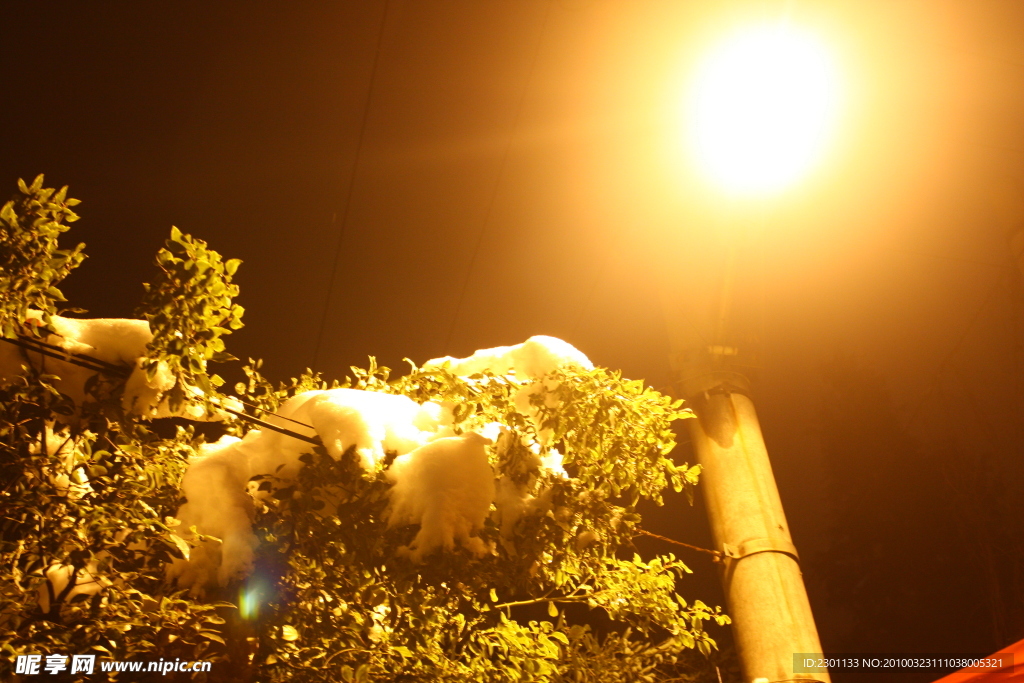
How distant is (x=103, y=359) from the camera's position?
9.02ft

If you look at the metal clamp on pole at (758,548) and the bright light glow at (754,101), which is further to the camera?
the bright light glow at (754,101)

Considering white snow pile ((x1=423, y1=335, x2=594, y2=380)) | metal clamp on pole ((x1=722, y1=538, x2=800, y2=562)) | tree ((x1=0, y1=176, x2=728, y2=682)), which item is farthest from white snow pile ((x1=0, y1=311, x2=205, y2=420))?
metal clamp on pole ((x1=722, y1=538, x2=800, y2=562))

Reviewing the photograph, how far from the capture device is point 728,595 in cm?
375

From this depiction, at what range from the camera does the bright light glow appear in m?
4.49

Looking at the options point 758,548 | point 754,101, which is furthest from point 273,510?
point 754,101

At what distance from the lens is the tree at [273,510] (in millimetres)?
2533

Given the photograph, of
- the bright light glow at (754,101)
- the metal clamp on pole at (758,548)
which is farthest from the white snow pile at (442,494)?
the bright light glow at (754,101)

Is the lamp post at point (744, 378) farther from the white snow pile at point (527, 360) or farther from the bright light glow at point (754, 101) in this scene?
the white snow pile at point (527, 360)

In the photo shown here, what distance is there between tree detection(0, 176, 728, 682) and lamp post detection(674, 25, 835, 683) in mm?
339

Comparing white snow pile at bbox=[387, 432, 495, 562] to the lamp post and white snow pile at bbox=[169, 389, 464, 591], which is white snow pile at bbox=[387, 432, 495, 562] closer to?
white snow pile at bbox=[169, 389, 464, 591]

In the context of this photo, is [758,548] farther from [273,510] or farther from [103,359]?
[103,359]

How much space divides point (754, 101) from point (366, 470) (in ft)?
10.5

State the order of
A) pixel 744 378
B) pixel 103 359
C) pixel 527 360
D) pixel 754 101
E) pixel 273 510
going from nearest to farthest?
1. pixel 103 359
2. pixel 273 510
3. pixel 527 360
4. pixel 744 378
5. pixel 754 101

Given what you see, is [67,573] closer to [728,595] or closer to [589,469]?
[589,469]
